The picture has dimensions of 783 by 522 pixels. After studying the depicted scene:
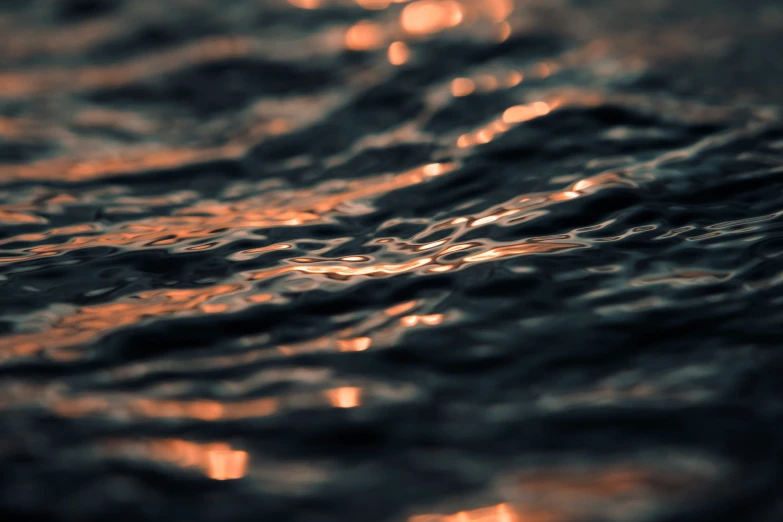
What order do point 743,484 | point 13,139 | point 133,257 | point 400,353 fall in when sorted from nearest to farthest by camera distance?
point 743,484, point 400,353, point 133,257, point 13,139

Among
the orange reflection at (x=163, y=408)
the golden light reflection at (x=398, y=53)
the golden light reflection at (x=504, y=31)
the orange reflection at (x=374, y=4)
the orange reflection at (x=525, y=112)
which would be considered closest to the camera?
the orange reflection at (x=163, y=408)

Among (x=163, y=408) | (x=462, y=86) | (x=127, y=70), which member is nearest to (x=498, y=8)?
(x=462, y=86)

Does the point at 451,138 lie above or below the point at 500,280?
above

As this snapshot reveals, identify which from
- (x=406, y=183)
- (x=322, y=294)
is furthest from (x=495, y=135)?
(x=322, y=294)

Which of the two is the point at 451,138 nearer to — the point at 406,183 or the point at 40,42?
the point at 406,183

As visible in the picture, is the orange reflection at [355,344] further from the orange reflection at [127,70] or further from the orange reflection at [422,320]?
the orange reflection at [127,70]

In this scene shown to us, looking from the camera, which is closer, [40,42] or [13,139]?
[13,139]

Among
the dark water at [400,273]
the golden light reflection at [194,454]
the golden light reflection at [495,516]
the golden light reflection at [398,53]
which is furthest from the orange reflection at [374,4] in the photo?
the golden light reflection at [495,516]
